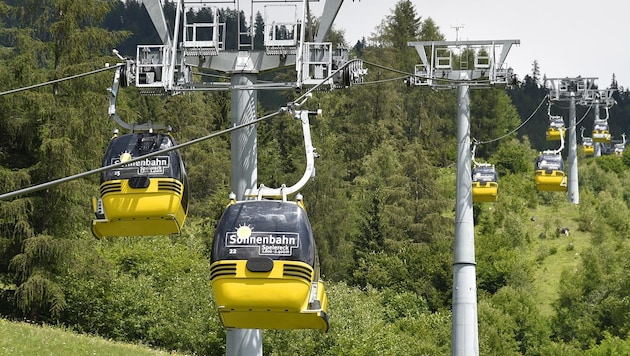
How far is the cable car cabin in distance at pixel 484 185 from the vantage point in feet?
111

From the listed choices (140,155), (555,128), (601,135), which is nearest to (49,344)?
(140,155)

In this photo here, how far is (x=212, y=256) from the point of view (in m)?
13.8

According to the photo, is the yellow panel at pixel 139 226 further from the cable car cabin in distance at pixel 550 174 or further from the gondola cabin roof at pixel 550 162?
the gondola cabin roof at pixel 550 162

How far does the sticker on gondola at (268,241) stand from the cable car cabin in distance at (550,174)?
85.0 feet

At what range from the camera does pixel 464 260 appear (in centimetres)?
2817

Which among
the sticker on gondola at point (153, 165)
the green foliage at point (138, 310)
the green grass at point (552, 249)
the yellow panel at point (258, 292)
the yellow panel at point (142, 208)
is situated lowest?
the green grass at point (552, 249)

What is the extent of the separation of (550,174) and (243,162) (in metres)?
24.1

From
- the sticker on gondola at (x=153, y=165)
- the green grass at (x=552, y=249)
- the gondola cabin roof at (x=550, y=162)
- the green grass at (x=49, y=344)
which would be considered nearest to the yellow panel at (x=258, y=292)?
the sticker on gondola at (x=153, y=165)

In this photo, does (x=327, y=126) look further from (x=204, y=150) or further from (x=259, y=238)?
(x=259, y=238)

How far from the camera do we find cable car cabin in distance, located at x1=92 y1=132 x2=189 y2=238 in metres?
16.3

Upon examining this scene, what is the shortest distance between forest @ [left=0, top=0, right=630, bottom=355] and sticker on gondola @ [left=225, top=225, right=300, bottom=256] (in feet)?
14.9

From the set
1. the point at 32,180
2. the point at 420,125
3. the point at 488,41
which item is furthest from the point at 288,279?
the point at 420,125

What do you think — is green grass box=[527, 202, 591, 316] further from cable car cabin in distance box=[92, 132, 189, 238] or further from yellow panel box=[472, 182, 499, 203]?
cable car cabin in distance box=[92, 132, 189, 238]

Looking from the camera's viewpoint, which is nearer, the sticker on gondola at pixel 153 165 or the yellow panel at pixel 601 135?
the sticker on gondola at pixel 153 165
